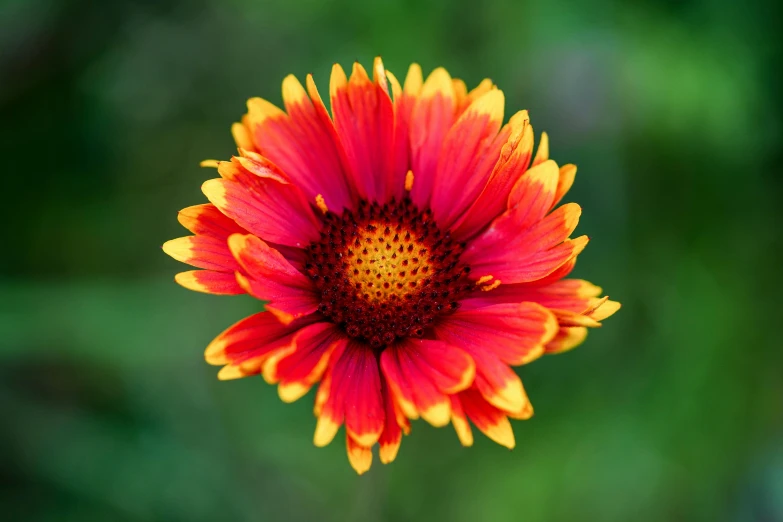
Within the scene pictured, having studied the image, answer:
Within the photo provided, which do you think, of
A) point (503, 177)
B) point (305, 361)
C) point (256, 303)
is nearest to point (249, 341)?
point (305, 361)

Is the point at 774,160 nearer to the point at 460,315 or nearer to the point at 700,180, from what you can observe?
the point at 700,180

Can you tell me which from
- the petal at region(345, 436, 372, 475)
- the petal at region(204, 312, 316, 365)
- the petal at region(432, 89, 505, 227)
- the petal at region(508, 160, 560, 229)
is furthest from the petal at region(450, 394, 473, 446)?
the petal at region(432, 89, 505, 227)

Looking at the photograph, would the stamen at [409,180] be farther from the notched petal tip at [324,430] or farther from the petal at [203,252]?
the notched petal tip at [324,430]

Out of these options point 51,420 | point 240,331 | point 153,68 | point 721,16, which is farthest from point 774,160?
point 51,420

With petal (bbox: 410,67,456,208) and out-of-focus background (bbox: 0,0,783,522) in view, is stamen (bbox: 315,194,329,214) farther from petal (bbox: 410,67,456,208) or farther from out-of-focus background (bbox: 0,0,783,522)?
out-of-focus background (bbox: 0,0,783,522)

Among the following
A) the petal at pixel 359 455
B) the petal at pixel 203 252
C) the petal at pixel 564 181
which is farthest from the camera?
the petal at pixel 564 181

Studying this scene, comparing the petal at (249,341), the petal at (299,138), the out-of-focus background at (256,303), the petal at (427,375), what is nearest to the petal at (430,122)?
the petal at (299,138)

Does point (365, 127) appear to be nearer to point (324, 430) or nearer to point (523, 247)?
point (523, 247)
